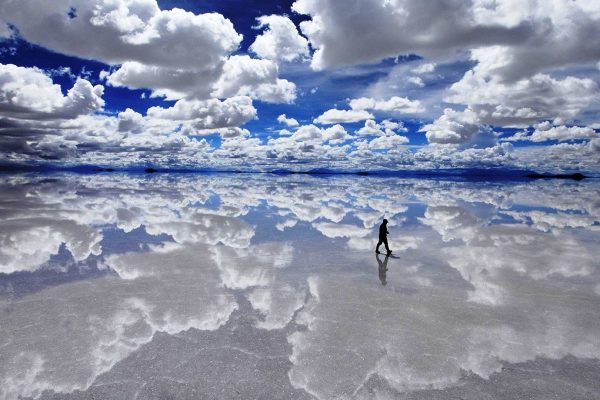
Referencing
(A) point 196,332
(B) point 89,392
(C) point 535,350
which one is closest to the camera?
(B) point 89,392

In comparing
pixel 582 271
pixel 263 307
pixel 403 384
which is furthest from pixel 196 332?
pixel 582 271

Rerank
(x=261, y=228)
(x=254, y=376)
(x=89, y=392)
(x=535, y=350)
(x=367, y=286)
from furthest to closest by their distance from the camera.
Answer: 1. (x=261, y=228)
2. (x=367, y=286)
3. (x=535, y=350)
4. (x=254, y=376)
5. (x=89, y=392)

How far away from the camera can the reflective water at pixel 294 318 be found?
6230 mm

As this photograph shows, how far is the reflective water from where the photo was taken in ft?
20.4

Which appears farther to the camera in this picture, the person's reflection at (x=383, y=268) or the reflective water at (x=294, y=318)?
the person's reflection at (x=383, y=268)

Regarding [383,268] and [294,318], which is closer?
[294,318]

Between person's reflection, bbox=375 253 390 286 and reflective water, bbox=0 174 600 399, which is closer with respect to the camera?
reflective water, bbox=0 174 600 399

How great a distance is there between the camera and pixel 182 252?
15.1 meters

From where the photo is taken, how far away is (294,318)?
28.5ft

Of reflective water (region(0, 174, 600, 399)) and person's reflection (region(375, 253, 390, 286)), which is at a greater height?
reflective water (region(0, 174, 600, 399))

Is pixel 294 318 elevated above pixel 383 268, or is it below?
above

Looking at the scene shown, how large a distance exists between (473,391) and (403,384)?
3.55 ft

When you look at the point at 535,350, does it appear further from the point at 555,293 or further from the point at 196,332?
the point at 196,332

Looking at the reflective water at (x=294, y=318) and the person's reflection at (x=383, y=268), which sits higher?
the reflective water at (x=294, y=318)
